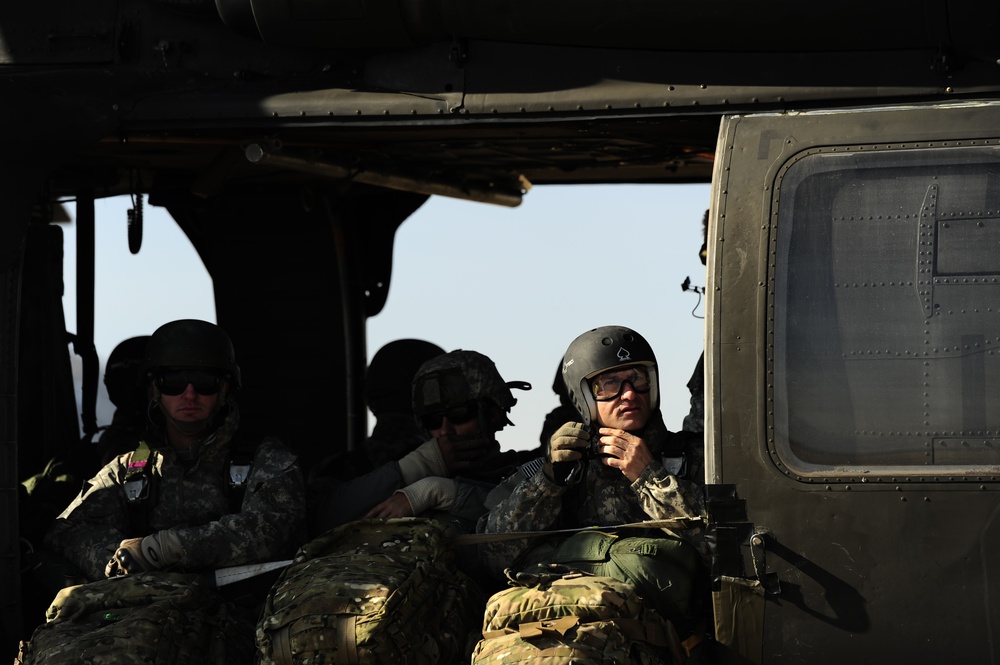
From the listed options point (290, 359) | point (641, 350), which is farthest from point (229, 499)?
point (290, 359)

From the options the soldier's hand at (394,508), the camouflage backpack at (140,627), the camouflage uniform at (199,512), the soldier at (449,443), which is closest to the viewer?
the camouflage backpack at (140,627)

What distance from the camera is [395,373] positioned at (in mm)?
6465

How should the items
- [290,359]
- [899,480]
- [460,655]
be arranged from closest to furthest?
→ [899,480] → [460,655] → [290,359]

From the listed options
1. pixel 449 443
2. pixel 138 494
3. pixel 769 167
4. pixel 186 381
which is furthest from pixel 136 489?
pixel 769 167

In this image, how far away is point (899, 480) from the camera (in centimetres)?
372

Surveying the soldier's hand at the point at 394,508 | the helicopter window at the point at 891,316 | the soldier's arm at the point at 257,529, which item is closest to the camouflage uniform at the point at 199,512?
the soldier's arm at the point at 257,529

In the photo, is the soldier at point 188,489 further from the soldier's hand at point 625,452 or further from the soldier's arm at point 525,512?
the soldier's hand at point 625,452

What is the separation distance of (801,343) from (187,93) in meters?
2.11

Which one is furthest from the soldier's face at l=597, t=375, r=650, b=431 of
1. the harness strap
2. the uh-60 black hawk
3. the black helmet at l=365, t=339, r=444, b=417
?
the black helmet at l=365, t=339, r=444, b=417

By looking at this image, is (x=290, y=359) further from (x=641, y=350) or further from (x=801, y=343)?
(x=801, y=343)

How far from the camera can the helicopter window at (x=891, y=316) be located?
3721 mm

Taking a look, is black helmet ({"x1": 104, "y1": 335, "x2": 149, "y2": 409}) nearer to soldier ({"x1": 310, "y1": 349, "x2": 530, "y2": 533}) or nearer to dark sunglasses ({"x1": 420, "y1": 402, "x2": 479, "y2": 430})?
soldier ({"x1": 310, "y1": 349, "x2": 530, "y2": 533})

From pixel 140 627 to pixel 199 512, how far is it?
82 cm

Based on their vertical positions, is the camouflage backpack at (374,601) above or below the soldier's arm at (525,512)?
below
